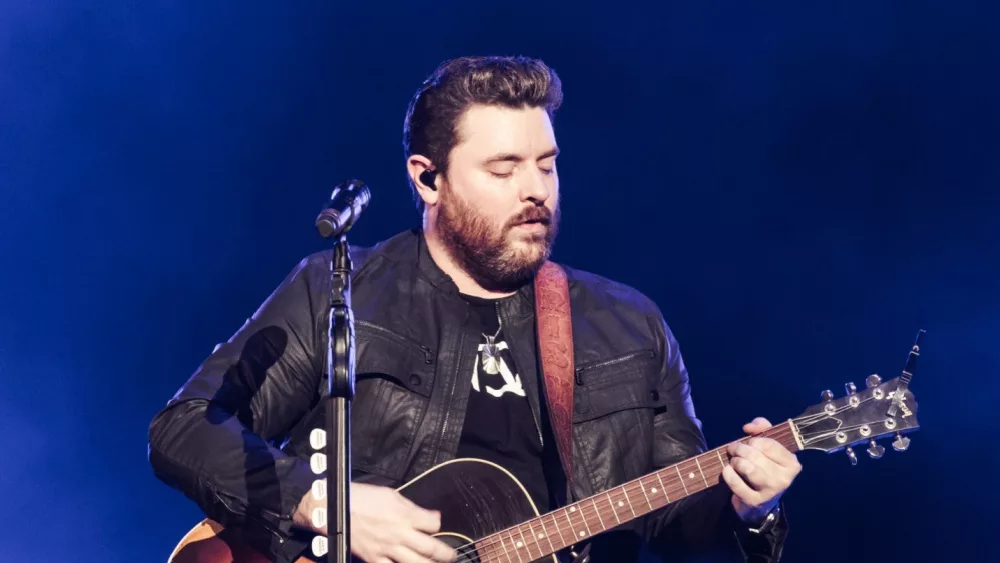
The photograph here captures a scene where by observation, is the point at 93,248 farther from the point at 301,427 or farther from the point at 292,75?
the point at 301,427

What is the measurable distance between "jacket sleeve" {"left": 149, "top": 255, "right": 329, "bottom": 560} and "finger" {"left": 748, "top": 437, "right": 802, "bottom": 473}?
55.6 inches

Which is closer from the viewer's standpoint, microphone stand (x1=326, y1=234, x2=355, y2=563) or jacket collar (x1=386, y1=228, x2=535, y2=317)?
microphone stand (x1=326, y1=234, x2=355, y2=563)

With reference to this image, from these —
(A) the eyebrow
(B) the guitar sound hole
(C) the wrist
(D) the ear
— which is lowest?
(C) the wrist

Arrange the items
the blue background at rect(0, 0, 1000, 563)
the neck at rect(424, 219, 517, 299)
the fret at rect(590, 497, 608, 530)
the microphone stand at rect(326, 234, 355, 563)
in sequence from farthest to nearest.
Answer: the blue background at rect(0, 0, 1000, 563)
the neck at rect(424, 219, 517, 299)
the fret at rect(590, 497, 608, 530)
the microphone stand at rect(326, 234, 355, 563)

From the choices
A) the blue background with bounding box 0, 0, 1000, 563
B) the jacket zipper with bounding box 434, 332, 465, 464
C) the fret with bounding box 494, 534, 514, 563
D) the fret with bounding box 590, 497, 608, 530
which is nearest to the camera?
the fret with bounding box 494, 534, 514, 563

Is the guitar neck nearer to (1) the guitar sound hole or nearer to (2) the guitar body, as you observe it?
(2) the guitar body

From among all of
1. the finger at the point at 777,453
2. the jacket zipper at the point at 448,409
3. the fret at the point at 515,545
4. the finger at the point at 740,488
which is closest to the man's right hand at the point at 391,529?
the fret at the point at 515,545

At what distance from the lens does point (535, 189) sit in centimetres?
375

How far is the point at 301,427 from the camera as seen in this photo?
371 centimetres

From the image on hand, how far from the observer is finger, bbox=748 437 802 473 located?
3.21m

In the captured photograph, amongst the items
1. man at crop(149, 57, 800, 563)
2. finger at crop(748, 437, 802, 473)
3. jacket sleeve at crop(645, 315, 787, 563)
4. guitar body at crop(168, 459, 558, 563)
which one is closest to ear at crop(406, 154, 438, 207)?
man at crop(149, 57, 800, 563)

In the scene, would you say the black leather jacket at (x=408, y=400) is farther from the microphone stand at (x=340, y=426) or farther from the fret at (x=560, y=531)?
the microphone stand at (x=340, y=426)

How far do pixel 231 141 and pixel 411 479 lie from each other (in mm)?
2315

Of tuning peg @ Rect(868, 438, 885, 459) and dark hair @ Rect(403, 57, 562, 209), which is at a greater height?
dark hair @ Rect(403, 57, 562, 209)
